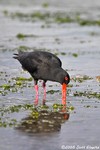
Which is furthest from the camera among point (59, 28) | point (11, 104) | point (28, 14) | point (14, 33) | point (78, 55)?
point (28, 14)

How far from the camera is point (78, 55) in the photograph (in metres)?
22.1

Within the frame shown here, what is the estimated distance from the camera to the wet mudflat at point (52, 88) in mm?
11422

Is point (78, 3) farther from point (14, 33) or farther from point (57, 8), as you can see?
point (14, 33)

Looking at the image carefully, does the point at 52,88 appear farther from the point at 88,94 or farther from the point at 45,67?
the point at 45,67

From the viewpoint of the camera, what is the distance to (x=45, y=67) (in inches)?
571

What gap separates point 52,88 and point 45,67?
165 cm

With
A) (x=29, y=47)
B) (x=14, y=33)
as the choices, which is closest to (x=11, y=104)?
(x=29, y=47)

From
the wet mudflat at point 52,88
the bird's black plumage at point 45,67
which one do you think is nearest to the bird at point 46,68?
the bird's black plumage at point 45,67

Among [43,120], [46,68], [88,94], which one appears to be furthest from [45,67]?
[43,120]

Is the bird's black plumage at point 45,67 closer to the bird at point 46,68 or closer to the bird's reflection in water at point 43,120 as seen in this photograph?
the bird at point 46,68

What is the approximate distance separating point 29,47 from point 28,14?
13590 mm

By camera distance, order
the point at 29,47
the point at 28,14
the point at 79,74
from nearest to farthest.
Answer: the point at 79,74, the point at 29,47, the point at 28,14

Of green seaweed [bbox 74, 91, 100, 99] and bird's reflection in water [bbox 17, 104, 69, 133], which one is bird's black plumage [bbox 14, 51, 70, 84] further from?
green seaweed [bbox 74, 91, 100, 99]

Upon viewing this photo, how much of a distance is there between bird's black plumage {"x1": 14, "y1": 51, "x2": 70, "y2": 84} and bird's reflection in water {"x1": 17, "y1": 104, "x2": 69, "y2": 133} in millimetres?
941
